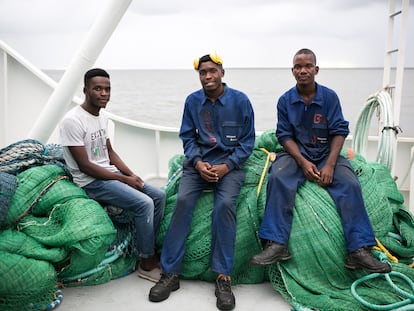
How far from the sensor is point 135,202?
2861 mm

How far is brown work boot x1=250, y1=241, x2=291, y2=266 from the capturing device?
8.59 ft

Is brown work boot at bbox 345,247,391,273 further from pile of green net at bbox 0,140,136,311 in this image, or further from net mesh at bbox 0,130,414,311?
pile of green net at bbox 0,140,136,311

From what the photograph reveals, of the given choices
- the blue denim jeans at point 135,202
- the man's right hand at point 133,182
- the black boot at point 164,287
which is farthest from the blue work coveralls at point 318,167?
the man's right hand at point 133,182

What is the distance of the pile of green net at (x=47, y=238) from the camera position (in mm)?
2344

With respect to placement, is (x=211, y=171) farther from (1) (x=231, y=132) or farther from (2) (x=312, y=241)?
(2) (x=312, y=241)

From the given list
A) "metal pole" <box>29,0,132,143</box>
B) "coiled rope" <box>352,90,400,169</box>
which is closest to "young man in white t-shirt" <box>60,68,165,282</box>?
"metal pole" <box>29,0,132,143</box>

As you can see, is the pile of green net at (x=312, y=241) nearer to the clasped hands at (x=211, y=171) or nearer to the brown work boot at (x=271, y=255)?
the brown work boot at (x=271, y=255)

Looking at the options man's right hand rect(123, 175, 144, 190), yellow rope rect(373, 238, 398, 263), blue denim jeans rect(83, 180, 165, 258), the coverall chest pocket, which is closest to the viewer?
yellow rope rect(373, 238, 398, 263)

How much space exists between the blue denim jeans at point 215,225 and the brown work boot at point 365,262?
75 cm

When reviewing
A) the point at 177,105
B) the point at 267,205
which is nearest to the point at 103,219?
the point at 267,205

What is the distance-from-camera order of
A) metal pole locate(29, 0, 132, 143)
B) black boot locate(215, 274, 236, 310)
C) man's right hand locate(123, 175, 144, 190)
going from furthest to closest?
1. metal pole locate(29, 0, 132, 143)
2. man's right hand locate(123, 175, 144, 190)
3. black boot locate(215, 274, 236, 310)

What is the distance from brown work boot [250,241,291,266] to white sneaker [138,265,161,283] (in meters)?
0.71

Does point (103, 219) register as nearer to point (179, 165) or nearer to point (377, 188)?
point (179, 165)

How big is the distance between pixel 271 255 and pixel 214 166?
726mm
